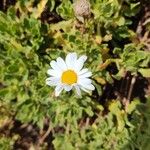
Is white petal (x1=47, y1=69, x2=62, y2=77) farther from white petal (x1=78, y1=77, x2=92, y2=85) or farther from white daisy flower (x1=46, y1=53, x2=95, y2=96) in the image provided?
white petal (x1=78, y1=77, x2=92, y2=85)

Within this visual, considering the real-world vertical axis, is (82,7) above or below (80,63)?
above

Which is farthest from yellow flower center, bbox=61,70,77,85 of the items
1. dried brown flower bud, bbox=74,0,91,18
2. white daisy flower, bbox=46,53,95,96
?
dried brown flower bud, bbox=74,0,91,18

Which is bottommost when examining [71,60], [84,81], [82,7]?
[84,81]

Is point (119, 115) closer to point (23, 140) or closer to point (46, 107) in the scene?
point (46, 107)

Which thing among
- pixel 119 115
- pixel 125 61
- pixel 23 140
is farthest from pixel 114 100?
pixel 23 140

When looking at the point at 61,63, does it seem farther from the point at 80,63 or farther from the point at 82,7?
the point at 82,7

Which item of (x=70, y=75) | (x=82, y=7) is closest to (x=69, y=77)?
(x=70, y=75)

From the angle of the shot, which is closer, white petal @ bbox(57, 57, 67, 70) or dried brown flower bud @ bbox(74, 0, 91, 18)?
dried brown flower bud @ bbox(74, 0, 91, 18)

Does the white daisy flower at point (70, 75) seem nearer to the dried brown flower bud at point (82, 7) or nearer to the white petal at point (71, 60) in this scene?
the white petal at point (71, 60)
